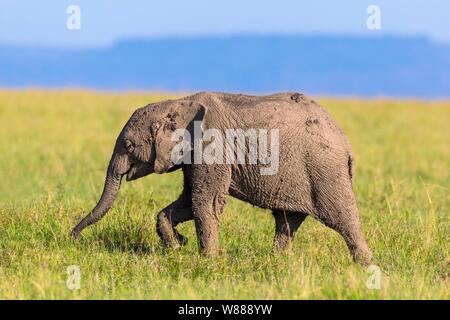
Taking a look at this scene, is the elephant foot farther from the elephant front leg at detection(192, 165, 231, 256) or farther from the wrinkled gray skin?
the elephant front leg at detection(192, 165, 231, 256)

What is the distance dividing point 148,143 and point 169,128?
0.26m

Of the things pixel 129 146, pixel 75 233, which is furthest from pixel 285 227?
pixel 75 233

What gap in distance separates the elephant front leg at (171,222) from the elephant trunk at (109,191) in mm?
516

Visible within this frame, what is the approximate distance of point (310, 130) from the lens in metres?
8.69

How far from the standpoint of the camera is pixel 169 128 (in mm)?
8945

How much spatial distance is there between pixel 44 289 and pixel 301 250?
2939 millimetres

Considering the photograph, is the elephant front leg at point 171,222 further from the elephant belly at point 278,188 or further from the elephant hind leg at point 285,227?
the elephant hind leg at point 285,227

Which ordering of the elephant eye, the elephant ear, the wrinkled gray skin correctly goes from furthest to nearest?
the elephant eye
the elephant ear
the wrinkled gray skin

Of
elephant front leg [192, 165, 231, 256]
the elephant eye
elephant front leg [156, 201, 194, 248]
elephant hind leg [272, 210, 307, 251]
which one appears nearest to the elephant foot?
elephant front leg [156, 201, 194, 248]

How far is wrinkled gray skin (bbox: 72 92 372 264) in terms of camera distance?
8.69 meters

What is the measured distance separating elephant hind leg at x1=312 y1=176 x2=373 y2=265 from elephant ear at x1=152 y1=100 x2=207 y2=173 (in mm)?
1320
